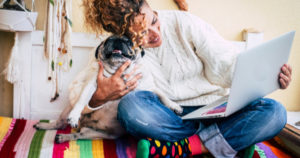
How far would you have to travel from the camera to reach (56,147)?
94cm

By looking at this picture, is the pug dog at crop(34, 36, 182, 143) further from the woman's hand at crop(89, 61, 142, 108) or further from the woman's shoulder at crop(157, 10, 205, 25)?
the woman's shoulder at crop(157, 10, 205, 25)

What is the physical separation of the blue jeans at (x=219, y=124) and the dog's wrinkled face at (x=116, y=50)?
166mm

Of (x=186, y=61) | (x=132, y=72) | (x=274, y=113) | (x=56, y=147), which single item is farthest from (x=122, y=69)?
(x=274, y=113)

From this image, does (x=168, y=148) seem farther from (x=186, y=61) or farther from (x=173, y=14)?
(x=173, y=14)

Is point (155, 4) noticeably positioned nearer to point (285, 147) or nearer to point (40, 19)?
point (40, 19)

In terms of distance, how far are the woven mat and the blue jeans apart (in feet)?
0.51

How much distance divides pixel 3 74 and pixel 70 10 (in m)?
0.60

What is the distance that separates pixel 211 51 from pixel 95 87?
57 cm

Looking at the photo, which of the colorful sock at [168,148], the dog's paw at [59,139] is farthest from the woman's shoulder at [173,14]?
the dog's paw at [59,139]

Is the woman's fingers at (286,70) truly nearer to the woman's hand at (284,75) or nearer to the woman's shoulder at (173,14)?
the woman's hand at (284,75)

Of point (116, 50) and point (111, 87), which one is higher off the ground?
point (116, 50)

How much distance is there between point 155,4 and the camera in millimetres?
1389

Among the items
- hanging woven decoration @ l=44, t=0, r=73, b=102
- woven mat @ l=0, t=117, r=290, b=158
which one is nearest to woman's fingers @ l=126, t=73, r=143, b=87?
woven mat @ l=0, t=117, r=290, b=158

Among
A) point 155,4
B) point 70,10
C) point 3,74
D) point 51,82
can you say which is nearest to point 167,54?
point 155,4
